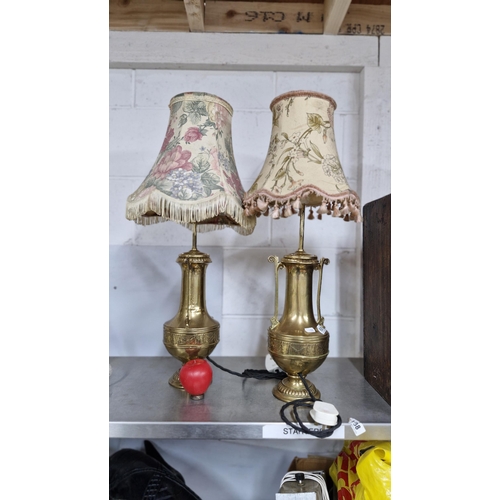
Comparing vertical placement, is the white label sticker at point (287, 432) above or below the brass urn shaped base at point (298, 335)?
below

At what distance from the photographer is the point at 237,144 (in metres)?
1.10

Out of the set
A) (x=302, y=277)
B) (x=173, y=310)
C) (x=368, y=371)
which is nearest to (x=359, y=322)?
(x=368, y=371)

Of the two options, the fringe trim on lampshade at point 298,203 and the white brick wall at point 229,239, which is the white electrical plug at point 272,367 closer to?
the white brick wall at point 229,239

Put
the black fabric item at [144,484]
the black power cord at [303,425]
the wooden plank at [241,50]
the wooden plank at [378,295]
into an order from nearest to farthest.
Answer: the black power cord at [303,425]
the wooden plank at [378,295]
the black fabric item at [144,484]
the wooden plank at [241,50]

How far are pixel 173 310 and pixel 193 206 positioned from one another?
1.75 feet

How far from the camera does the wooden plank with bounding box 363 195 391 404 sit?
0.73 meters

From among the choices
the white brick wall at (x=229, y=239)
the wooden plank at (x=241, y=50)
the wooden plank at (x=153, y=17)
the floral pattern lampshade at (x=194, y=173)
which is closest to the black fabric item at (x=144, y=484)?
the white brick wall at (x=229, y=239)

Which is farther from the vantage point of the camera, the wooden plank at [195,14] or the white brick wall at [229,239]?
the white brick wall at [229,239]

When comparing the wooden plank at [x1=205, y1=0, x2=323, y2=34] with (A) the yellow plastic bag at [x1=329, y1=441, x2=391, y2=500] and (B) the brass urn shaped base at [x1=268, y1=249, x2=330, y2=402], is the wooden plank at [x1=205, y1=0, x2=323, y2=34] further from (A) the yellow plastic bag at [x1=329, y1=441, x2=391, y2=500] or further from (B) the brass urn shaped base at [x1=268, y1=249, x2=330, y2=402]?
(A) the yellow plastic bag at [x1=329, y1=441, x2=391, y2=500]

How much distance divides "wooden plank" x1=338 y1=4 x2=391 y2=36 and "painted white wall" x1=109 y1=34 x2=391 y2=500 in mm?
36

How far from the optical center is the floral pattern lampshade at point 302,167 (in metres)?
0.64

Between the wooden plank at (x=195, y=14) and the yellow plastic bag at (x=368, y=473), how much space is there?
3.95ft

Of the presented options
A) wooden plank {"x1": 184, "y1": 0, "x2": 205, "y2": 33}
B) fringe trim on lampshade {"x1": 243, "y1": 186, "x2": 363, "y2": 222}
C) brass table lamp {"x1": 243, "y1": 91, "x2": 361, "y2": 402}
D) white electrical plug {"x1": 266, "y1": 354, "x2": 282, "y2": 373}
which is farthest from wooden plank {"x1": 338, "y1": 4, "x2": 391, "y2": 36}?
white electrical plug {"x1": 266, "y1": 354, "x2": 282, "y2": 373}
